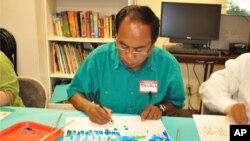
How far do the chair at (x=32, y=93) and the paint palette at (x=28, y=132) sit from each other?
43 cm

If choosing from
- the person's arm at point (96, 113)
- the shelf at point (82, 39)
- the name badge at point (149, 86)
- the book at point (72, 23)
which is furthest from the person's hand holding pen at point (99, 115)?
the book at point (72, 23)

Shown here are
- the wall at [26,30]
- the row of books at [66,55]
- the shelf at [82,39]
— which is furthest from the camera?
the row of books at [66,55]

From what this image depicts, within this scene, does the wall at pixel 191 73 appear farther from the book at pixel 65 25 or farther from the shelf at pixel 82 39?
the book at pixel 65 25

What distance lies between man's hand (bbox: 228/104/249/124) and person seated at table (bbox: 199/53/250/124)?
108 mm

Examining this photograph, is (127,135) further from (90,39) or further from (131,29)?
(90,39)

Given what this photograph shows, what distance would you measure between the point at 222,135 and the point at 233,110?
160 mm

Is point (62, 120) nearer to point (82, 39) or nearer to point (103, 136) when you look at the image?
point (103, 136)

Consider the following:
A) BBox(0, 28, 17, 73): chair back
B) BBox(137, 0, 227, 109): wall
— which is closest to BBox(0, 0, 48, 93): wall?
BBox(0, 28, 17, 73): chair back

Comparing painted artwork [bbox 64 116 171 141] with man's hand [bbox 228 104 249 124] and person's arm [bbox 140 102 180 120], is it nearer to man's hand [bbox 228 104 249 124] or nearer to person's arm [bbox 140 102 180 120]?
person's arm [bbox 140 102 180 120]

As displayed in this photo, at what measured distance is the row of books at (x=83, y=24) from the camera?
2.79 m

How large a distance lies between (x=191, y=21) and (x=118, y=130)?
6.49 ft

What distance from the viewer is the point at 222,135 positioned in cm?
114

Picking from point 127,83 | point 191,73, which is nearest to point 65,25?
point 191,73

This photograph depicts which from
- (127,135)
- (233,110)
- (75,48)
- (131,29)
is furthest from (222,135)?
(75,48)
